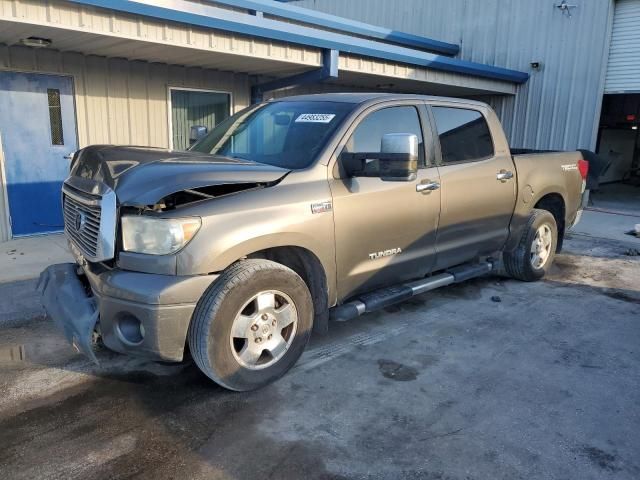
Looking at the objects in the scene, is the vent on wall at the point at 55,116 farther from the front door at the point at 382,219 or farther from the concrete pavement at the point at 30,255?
the front door at the point at 382,219

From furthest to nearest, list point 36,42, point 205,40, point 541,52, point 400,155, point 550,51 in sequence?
point 541,52, point 550,51, point 205,40, point 36,42, point 400,155

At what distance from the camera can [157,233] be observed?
9.69 feet

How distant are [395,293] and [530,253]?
236 cm

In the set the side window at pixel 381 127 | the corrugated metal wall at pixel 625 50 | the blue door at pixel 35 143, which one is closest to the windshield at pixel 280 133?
the side window at pixel 381 127

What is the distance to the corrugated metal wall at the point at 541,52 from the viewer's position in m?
12.1

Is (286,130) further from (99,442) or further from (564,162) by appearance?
(564,162)

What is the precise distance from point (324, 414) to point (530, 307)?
2.96 metres

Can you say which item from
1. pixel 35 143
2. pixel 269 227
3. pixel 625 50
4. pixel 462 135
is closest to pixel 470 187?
pixel 462 135

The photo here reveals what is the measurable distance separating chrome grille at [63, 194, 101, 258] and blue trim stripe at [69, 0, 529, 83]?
347cm

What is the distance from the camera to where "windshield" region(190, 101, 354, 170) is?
12.5ft

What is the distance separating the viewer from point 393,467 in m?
2.66

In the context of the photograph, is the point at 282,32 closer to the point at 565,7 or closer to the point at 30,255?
the point at 30,255

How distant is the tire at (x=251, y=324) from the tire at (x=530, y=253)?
3.14 meters

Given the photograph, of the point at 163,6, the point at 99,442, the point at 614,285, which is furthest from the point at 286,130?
the point at 614,285
